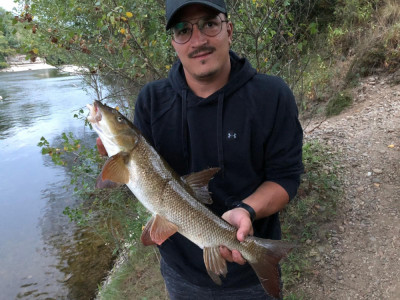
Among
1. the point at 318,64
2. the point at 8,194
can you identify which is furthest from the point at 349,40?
the point at 8,194

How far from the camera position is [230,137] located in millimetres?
1896

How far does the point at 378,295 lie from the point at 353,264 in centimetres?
43

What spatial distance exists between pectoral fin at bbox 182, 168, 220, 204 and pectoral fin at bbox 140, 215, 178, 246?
0.76ft

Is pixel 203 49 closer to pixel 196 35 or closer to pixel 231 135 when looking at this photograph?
pixel 196 35

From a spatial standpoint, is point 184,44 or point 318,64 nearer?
point 184,44

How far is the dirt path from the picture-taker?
11.6ft

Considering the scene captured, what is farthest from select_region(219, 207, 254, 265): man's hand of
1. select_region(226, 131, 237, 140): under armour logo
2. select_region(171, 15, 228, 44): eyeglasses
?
select_region(171, 15, 228, 44): eyeglasses

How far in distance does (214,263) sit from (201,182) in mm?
464

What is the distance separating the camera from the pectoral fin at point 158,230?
1896 millimetres

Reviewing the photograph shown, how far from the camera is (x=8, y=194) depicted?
9.84 metres

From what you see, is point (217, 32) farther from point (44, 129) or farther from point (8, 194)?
point (44, 129)

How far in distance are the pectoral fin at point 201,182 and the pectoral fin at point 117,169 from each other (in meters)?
0.35

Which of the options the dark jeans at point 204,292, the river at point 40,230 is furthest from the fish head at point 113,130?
the river at point 40,230

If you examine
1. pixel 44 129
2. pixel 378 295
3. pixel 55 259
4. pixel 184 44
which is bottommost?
pixel 55 259
